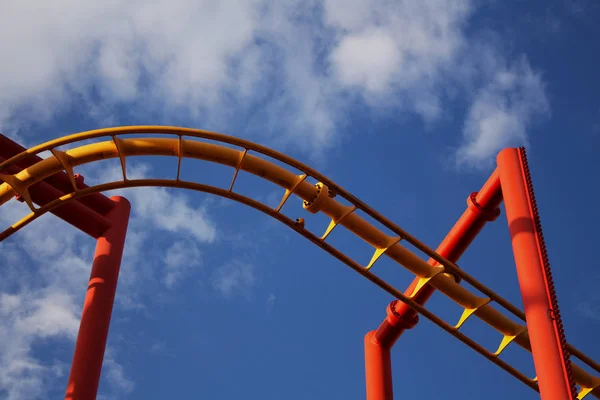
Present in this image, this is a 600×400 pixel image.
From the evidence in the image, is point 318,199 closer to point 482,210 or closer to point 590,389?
point 482,210

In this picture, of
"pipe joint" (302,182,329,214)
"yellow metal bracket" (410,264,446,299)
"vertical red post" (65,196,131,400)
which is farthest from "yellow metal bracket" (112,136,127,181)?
"yellow metal bracket" (410,264,446,299)

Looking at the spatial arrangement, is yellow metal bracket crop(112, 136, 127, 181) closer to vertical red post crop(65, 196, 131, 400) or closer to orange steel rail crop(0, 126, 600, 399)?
orange steel rail crop(0, 126, 600, 399)

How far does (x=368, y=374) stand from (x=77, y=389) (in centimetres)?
477

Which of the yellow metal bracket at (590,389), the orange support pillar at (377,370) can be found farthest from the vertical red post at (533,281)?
the yellow metal bracket at (590,389)

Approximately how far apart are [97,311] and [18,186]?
232 centimetres

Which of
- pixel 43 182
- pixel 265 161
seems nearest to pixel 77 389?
pixel 43 182

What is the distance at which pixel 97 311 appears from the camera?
12.6 metres

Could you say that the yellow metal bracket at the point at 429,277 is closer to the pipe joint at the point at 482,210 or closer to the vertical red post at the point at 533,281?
the pipe joint at the point at 482,210

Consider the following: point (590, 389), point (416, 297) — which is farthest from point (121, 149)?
point (590, 389)

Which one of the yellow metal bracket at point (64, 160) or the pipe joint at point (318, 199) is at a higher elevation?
the pipe joint at point (318, 199)

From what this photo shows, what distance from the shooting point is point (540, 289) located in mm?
10422

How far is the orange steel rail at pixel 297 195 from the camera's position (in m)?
11.3

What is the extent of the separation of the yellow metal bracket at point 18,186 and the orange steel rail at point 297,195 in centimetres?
1

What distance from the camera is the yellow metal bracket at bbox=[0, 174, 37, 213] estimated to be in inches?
442
